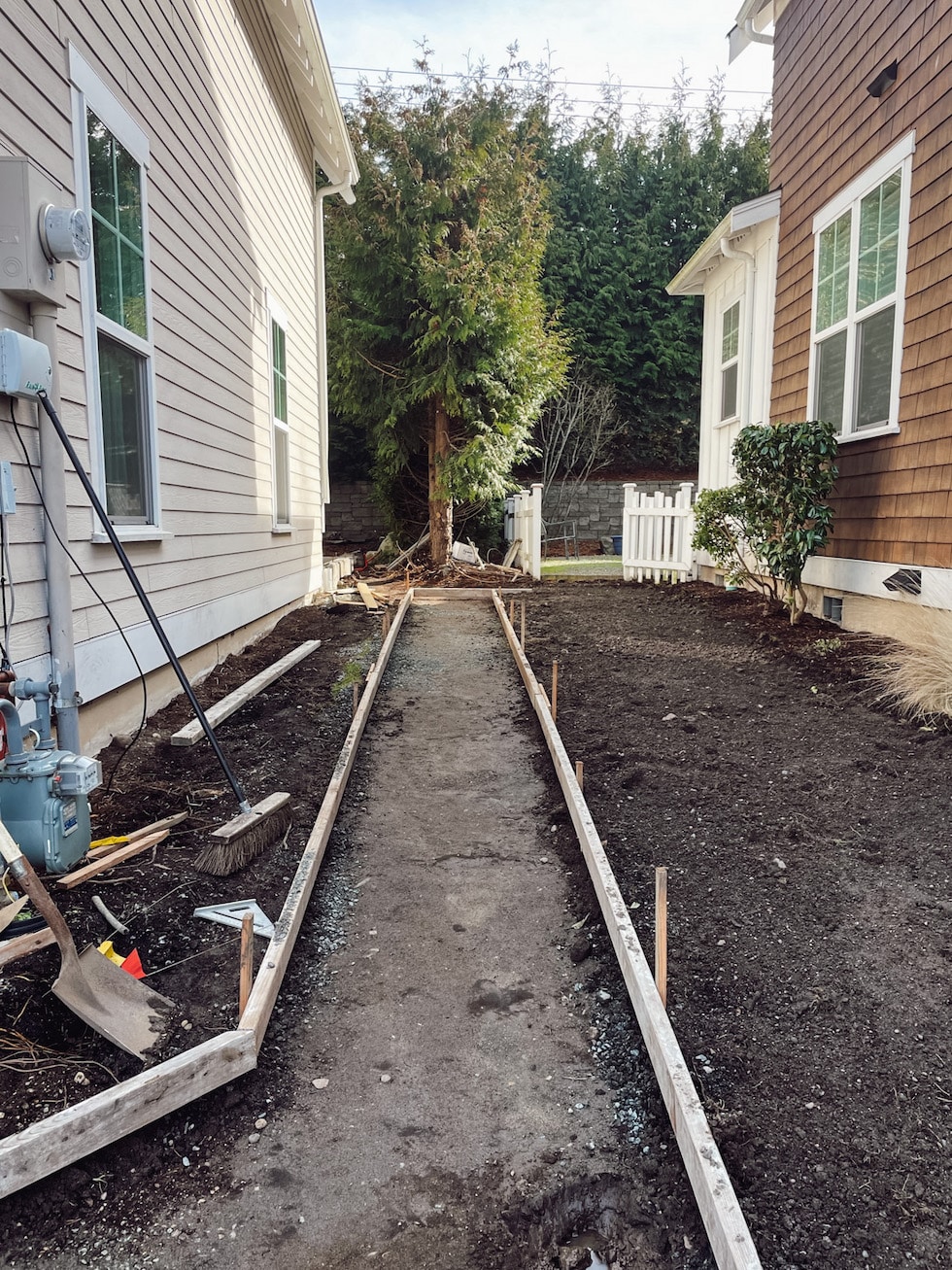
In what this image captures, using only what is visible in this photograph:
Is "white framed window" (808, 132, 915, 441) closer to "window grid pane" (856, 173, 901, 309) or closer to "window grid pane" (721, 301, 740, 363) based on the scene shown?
"window grid pane" (856, 173, 901, 309)

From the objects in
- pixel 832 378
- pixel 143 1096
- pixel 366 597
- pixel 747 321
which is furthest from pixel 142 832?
pixel 747 321

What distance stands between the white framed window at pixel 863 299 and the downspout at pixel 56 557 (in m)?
5.47

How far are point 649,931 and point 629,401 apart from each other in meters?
21.2

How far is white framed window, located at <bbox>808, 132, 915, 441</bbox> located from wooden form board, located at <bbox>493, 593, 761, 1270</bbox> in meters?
4.83

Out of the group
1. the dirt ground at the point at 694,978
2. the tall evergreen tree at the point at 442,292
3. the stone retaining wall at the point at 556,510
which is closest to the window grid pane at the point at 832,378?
the dirt ground at the point at 694,978

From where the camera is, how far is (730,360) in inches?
407

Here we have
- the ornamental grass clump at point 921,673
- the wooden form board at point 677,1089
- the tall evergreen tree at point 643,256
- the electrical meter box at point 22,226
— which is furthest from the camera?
the tall evergreen tree at point 643,256

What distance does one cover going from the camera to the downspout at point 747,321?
9344mm

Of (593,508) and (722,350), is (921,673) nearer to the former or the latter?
(722,350)

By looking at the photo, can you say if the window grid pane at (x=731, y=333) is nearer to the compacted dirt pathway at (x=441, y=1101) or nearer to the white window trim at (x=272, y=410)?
the white window trim at (x=272, y=410)

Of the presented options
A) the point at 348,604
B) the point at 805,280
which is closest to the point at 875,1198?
the point at 805,280

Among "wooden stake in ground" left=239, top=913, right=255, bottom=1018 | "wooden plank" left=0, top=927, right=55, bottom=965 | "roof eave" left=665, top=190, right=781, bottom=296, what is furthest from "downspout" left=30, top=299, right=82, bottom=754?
"roof eave" left=665, top=190, right=781, bottom=296

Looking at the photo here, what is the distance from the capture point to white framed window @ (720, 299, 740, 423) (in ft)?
32.9

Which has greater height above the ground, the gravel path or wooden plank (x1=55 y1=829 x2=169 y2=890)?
wooden plank (x1=55 y1=829 x2=169 y2=890)
